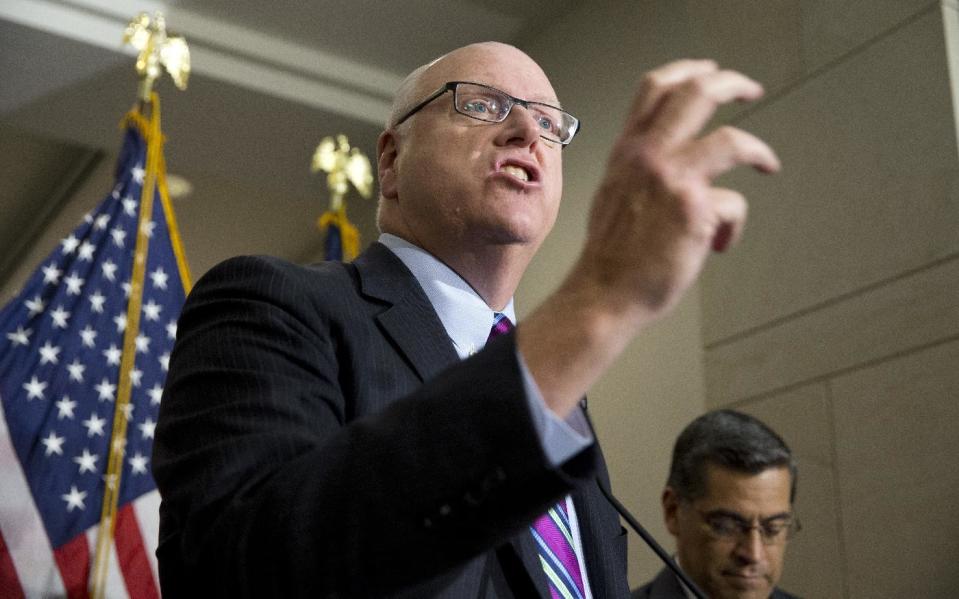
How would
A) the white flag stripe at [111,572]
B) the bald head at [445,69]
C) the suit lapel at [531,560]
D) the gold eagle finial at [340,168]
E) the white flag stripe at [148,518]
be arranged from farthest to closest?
the gold eagle finial at [340,168]
the white flag stripe at [148,518]
the white flag stripe at [111,572]
the bald head at [445,69]
the suit lapel at [531,560]

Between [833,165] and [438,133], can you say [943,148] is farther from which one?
[438,133]

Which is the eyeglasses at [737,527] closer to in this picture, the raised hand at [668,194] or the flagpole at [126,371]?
the flagpole at [126,371]

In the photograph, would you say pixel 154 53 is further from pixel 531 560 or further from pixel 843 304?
pixel 531 560

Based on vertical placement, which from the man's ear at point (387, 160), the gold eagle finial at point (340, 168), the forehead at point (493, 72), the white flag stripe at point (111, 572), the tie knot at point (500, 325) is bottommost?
the white flag stripe at point (111, 572)

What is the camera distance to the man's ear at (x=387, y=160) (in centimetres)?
194

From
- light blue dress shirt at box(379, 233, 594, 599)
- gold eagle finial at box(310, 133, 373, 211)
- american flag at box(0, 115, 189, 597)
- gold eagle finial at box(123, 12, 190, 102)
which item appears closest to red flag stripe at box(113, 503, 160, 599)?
american flag at box(0, 115, 189, 597)

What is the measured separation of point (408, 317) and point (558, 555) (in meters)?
0.33

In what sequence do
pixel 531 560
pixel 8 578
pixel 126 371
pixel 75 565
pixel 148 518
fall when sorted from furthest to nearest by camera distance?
1. pixel 126 371
2. pixel 148 518
3. pixel 75 565
4. pixel 8 578
5. pixel 531 560

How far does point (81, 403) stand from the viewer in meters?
4.11

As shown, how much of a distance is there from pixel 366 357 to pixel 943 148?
2.90 meters

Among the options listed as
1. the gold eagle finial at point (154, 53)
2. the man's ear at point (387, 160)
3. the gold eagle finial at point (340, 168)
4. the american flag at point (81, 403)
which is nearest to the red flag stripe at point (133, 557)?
the american flag at point (81, 403)

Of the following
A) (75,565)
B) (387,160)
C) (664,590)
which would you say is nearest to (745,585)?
(664,590)

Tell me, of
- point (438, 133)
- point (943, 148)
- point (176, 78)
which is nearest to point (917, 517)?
point (943, 148)

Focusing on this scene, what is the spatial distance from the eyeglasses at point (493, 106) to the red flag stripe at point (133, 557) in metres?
2.57
